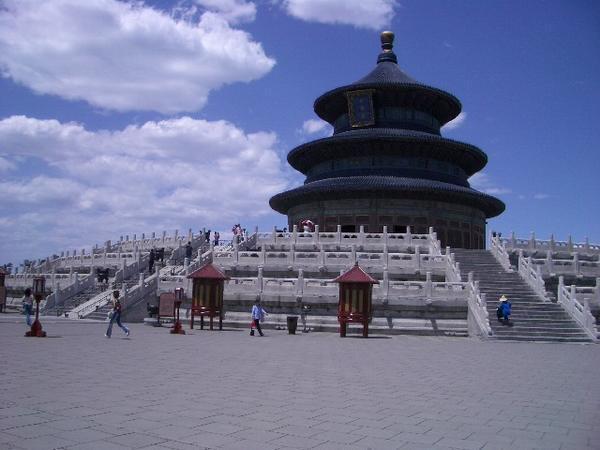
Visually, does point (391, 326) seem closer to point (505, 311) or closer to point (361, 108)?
point (505, 311)

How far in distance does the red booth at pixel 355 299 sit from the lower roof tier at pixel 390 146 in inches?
936

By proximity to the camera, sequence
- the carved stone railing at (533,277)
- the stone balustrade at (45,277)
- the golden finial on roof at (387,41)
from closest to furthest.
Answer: the carved stone railing at (533,277) < the stone balustrade at (45,277) < the golden finial on roof at (387,41)

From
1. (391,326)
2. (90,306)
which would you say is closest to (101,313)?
(90,306)

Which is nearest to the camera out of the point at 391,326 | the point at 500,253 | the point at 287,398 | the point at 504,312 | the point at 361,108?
the point at 287,398

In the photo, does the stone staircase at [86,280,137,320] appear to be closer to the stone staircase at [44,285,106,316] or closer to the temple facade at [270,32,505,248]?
the stone staircase at [44,285,106,316]

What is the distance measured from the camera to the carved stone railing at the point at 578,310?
2219 centimetres

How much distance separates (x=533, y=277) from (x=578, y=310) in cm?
374

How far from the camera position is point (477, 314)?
2295 centimetres

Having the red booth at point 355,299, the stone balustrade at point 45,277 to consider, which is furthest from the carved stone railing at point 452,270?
the stone balustrade at point 45,277

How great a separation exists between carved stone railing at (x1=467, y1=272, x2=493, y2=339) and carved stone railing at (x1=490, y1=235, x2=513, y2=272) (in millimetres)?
6464

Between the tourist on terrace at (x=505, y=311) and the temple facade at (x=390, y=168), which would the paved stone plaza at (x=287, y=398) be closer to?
the tourist on terrace at (x=505, y=311)

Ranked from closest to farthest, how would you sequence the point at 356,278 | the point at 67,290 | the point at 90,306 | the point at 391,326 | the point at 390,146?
1. the point at 356,278
2. the point at 391,326
3. the point at 90,306
4. the point at 67,290
5. the point at 390,146

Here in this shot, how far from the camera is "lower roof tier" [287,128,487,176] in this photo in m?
44.9

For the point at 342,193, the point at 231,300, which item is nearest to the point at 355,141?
the point at 342,193
